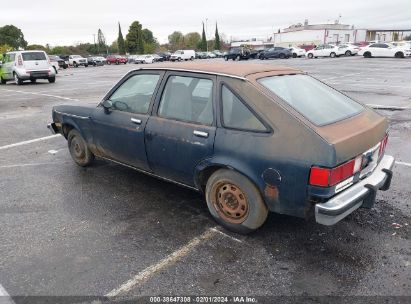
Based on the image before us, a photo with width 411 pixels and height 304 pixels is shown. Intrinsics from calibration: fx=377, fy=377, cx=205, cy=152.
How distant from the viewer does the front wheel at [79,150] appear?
214 inches

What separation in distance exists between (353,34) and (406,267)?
309ft

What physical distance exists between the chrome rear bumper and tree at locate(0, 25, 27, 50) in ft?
321

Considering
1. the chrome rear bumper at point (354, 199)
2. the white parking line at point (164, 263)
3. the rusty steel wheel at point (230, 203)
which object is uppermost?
the chrome rear bumper at point (354, 199)

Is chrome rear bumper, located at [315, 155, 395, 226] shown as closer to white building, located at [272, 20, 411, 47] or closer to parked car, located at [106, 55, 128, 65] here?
parked car, located at [106, 55, 128, 65]

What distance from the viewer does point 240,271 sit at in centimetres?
311

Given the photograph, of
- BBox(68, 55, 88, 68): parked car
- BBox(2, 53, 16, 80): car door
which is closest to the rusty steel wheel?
BBox(2, 53, 16, 80): car door

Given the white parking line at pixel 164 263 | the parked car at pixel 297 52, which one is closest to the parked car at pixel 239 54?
the parked car at pixel 297 52

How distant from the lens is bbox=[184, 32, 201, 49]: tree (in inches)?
4095

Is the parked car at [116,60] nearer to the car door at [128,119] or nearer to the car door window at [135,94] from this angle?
the car door at [128,119]

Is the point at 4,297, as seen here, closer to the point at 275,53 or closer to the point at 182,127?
the point at 182,127

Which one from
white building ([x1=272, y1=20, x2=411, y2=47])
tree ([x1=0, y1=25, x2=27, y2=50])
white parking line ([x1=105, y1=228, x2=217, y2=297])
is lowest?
white parking line ([x1=105, y1=228, x2=217, y2=297])

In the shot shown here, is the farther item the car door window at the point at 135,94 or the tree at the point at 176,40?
the tree at the point at 176,40

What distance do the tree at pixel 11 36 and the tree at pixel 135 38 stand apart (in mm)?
27610

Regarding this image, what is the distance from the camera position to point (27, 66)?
19.5 m
